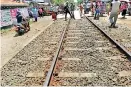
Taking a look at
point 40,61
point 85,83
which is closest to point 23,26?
point 40,61

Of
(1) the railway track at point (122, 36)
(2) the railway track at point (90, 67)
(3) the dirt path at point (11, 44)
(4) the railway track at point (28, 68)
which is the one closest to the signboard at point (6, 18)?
(3) the dirt path at point (11, 44)

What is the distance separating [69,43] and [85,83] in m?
5.74

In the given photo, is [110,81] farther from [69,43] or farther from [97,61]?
[69,43]

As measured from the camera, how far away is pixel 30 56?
978 centimetres

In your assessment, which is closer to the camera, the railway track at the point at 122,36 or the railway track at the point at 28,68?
the railway track at the point at 28,68

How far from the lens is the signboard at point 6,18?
2198cm

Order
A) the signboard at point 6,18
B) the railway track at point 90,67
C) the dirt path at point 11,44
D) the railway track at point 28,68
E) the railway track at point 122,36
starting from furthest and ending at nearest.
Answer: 1. the signboard at point 6,18
2. the railway track at point 122,36
3. the dirt path at point 11,44
4. the railway track at point 28,68
5. the railway track at point 90,67

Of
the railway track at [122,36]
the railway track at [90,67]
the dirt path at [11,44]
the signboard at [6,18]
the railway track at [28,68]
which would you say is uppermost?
the signboard at [6,18]

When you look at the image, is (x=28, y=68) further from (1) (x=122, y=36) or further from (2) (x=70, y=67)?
(1) (x=122, y=36)

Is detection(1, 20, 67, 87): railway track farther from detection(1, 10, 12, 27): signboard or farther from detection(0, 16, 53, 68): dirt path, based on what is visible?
detection(1, 10, 12, 27): signboard

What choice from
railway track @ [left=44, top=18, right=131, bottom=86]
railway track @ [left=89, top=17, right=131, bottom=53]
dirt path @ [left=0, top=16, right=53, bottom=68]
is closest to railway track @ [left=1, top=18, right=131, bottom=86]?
railway track @ [left=44, top=18, right=131, bottom=86]

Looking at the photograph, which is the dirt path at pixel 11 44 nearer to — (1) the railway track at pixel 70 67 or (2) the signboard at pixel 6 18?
(1) the railway track at pixel 70 67

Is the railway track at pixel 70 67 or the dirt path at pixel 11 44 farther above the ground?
the railway track at pixel 70 67

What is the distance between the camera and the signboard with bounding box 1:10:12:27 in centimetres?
2198
